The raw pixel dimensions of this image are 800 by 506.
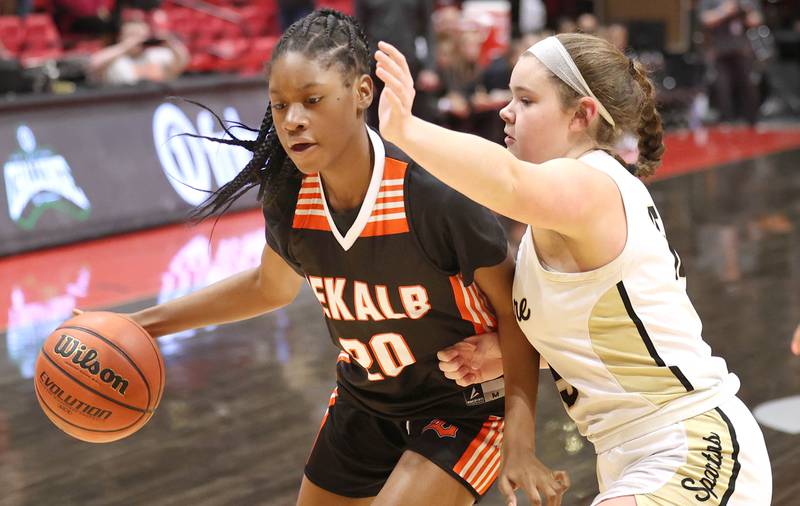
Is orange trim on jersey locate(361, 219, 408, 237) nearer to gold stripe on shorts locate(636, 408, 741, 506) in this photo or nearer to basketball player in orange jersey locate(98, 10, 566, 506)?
basketball player in orange jersey locate(98, 10, 566, 506)

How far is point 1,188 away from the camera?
23.6 feet

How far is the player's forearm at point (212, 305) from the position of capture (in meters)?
2.76

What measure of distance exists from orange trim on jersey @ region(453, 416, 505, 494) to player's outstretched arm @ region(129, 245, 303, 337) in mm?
651

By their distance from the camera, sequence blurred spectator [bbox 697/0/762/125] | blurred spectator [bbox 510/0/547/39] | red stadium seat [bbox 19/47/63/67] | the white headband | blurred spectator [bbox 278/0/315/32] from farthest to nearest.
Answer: blurred spectator [bbox 510/0/547/39] < blurred spectator [bbox 697/0/762/125] < blurred spectator [bbox 278/0/315/32] < red stadium seat [bbox 19/47/63/67] < the white headband

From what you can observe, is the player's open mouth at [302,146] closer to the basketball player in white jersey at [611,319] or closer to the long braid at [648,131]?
the basketball player in white jersey at [611,319]

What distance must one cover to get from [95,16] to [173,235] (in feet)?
12.1

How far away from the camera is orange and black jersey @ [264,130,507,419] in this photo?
232cm

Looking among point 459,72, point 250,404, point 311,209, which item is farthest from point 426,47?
point 311,209

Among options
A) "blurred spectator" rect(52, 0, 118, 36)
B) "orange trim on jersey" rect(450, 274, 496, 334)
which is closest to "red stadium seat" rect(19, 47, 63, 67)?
"blurred spectator" rect(52, 0, 118, 36)

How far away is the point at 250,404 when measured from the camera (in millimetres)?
4562

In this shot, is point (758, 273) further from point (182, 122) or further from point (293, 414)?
point (182, 122)

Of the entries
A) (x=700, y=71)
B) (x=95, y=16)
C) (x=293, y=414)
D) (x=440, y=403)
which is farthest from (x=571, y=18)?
(x=440, y=403)

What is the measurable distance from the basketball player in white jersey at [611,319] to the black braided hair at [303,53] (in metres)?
0.36

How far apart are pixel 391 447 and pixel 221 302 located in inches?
23.9
